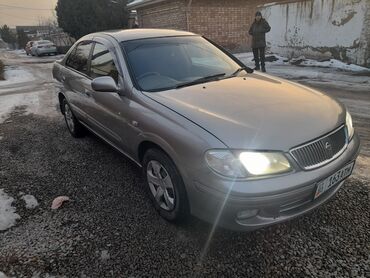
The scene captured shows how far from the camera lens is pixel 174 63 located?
3.54m

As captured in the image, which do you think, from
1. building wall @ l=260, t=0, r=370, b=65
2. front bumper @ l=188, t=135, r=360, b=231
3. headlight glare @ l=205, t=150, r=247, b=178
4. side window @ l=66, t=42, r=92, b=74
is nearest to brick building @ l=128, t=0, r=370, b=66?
building wall @ l=260, t=0, r=370, b=65

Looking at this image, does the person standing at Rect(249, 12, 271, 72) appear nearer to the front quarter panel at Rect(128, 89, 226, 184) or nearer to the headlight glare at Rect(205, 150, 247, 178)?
the front quarter panel at Rect(128, 89, 226, 184)

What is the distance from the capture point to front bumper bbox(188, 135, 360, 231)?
2189mm

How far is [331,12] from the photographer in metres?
10.4

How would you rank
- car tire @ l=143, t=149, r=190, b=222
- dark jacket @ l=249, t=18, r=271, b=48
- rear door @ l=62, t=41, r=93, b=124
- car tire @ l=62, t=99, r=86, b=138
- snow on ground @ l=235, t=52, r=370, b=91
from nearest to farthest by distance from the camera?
1. car tire @ l=143, t=149, r=190, b=222
2. rear door @ l=62, t=41, r=93, b=124
3. car tire @ l=62, t=99, r=86, b=138
4. snow on ground @ l=235, t=52, r=370, b=91
5. dark jacket @ l=249, t=18, r=271, b=48

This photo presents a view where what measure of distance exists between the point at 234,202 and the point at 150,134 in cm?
98

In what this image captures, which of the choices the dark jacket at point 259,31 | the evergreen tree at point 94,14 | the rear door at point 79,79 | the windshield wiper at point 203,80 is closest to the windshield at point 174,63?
the windshield wiper at point 203,80

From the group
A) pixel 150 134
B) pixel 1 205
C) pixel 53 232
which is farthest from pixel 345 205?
pixel 1 205

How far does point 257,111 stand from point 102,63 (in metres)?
2.04

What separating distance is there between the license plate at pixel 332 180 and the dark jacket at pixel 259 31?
26.6 feet

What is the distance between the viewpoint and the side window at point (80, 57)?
14.2 feet

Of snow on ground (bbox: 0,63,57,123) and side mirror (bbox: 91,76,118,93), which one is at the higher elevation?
side mirror (bbox: 91,76,118,93)

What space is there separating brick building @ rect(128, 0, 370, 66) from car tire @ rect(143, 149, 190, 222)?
8.97 metres

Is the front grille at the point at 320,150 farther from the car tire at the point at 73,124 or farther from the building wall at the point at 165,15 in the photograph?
the building wall at the point at 165,15
